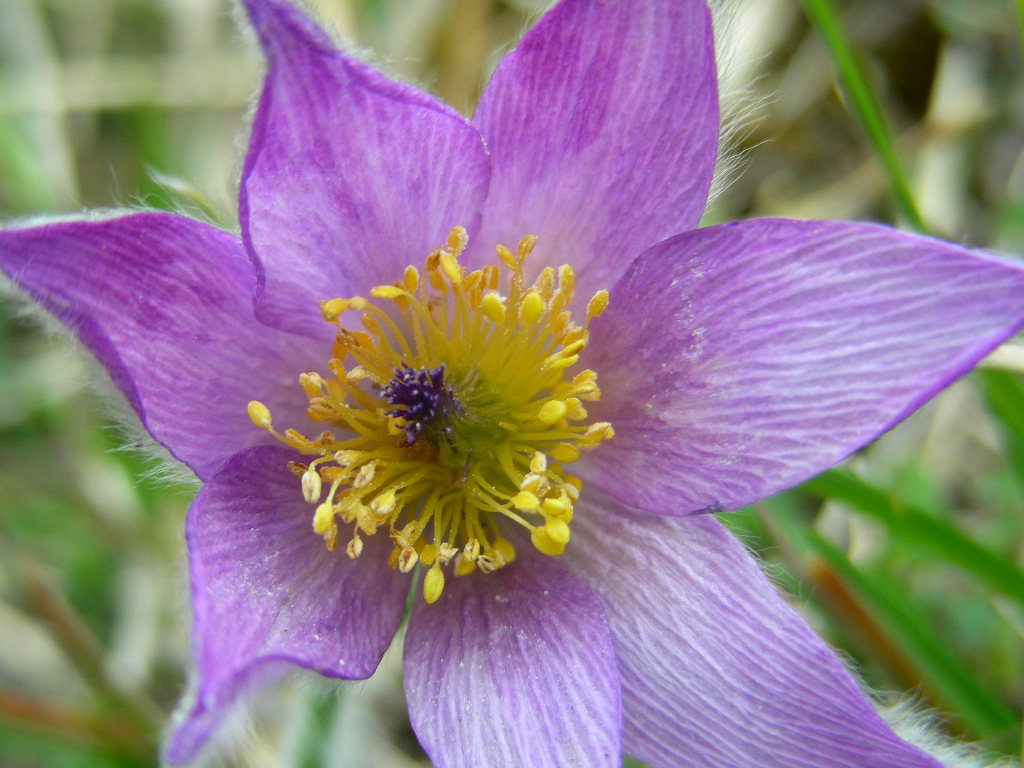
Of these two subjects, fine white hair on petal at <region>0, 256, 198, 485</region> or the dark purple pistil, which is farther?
the dark purple pistil

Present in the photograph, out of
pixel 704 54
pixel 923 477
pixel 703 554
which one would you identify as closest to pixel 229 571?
pixel 703 554

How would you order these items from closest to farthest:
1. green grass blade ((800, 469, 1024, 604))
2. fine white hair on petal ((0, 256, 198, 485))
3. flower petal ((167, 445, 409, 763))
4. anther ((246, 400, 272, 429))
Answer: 1. flower petal ((167, 445, 409, 763))
2. fine white hair on petal ((0, 256, 198, 485))
3. anther ((246, 400, 272, 429))
4. green grass blade ((800, 469, 1024, 604))

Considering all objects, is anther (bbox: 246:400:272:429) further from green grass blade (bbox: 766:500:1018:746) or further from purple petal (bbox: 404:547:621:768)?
green grass blade (bbox: 766:500:1018:746)

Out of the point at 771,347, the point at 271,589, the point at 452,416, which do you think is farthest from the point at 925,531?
the point at 271,589

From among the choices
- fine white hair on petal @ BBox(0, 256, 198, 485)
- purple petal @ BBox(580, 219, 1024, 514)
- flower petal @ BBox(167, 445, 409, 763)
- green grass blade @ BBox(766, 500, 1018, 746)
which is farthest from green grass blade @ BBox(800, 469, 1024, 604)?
fine white hair on petal @ BBox(0, 256, 198, 485)

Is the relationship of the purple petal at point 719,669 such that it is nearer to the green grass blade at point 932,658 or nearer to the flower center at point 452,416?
the flower center at point 452,416

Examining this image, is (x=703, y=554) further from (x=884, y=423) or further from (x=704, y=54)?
(x=704, y=54)

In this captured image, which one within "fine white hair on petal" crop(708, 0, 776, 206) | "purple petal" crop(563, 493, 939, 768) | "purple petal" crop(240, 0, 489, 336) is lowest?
"purple petal" crop(563, 493, 939, 768)

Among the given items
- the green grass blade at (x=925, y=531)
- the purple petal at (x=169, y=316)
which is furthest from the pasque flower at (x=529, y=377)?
the green grass blade at (x=925, y=531)
